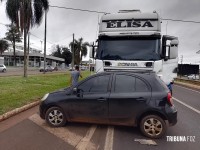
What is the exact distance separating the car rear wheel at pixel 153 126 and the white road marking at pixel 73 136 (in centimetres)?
132

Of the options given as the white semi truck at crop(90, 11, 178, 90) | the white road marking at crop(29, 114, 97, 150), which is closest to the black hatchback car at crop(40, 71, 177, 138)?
the white road marking at crop(29, 114, 97, 150)

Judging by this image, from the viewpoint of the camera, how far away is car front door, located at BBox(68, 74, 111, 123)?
6.00 meters

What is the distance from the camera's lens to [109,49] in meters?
8.52

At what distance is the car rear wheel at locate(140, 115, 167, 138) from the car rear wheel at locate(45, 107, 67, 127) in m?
2.12

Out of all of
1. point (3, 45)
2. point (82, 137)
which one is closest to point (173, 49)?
point (82, 137)

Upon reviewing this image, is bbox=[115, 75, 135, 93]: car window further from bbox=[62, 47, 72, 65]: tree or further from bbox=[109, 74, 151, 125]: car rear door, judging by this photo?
bbox=[62, 47, 72, 65]: tree

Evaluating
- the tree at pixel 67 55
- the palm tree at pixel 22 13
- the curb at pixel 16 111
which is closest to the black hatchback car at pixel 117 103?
the curb at pixel 16 111

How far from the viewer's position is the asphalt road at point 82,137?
16.2 ft

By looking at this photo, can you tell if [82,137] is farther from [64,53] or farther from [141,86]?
[64,53]

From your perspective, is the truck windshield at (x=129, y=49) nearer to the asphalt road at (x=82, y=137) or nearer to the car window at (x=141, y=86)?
the car window at (x=141, y=86)

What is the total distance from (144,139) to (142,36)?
13.3ft

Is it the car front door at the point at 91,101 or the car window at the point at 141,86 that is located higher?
the car window at the point at 141,86

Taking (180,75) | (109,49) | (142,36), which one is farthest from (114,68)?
(180,75)

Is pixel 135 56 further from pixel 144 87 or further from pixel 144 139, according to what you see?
pixel 144 139
